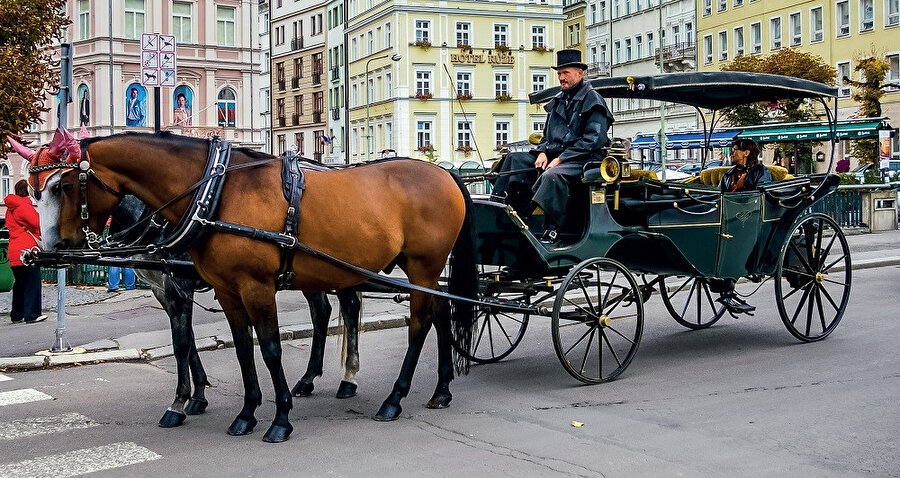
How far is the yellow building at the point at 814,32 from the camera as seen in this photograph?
55.0m

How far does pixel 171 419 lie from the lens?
300 inches

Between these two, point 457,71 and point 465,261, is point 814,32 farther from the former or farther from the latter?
point 465,261

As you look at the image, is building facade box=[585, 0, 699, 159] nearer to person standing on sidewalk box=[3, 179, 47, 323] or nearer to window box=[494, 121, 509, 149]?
window box=[494, 121, 509, 149]

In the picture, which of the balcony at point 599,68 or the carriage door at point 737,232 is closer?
the carriage door at point 737,232

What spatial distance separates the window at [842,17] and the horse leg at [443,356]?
5515cm

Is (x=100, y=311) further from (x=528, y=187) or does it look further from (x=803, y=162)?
(x=803, y=162)

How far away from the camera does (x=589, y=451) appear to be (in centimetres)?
657

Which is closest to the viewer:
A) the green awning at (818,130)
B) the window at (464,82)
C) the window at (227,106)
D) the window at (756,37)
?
the green awning at (818,130)

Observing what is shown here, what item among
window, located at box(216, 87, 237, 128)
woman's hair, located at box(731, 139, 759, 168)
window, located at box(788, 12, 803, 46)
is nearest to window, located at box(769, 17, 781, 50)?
window, located at box(788, 12, 803, 46)

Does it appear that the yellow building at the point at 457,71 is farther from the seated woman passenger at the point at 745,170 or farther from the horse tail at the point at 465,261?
the horse tail at the point at 465,261

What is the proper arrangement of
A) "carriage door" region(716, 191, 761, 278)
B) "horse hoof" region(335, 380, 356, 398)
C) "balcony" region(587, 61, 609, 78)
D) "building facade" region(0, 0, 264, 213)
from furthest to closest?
"balcony" region(587, 61, 609, 78) < "building facade" region(0, 0, 264, 213) < "carriage door" region(716, 191, 761, 278) < "horse hoof" region(335, 380, 356, 398)

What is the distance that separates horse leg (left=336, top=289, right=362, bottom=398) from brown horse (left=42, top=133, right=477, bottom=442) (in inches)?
35.4

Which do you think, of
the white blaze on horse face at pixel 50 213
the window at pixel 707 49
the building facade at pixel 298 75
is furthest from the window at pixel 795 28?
the white blaze on horse face at pixel 50 213

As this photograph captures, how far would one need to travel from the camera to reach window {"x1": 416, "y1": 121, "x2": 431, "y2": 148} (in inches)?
2862
